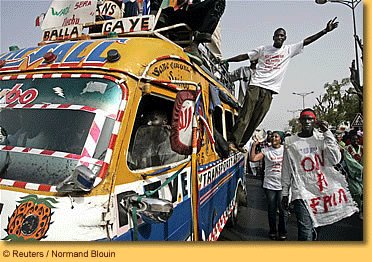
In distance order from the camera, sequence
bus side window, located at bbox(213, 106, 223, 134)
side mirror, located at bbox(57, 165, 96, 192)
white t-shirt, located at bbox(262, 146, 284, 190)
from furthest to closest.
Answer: white t-shirt, located at bbox(262, 146, 284, 190), bus side window, located at bbox(213, 106, 223, 134), side mirror, located at bbox(57, 165, 96, 192)

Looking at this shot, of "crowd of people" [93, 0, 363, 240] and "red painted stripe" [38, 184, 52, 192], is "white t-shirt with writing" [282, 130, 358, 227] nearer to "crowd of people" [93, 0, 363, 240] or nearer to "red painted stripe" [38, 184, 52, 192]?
"crowd of people" [93, 0, 363, 240]

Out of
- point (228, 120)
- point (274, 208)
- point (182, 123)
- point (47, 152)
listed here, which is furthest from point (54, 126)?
point (274, 208)

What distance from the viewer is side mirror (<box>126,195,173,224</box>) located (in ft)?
6.99

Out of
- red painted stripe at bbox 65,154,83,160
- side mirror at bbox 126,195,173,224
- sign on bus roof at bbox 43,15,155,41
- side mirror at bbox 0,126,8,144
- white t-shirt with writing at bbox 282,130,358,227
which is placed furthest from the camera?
white t-shirt with writing at bbox 282,130,358,227

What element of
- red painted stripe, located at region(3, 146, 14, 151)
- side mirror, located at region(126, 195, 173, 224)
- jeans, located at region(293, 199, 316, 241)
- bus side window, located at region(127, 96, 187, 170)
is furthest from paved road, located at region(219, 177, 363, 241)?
red painted stripe, located at region(3, 146, 14, 151)

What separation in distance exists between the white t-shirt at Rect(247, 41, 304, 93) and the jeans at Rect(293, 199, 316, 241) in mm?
1269

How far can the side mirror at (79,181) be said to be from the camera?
2.02m

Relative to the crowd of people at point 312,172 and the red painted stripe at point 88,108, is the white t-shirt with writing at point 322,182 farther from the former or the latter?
the red painted stripe at point 88,108

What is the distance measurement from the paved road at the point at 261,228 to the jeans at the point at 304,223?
130mm

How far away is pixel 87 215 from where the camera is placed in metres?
2.08

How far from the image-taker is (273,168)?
563 centimetres

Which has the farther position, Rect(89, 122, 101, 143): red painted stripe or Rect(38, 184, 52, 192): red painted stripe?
Rect(89, 122, 101, 143): red painted stripe

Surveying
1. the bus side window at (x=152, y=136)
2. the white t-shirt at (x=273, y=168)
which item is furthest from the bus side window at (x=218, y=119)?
the bus side window at (x=152, y=136)
